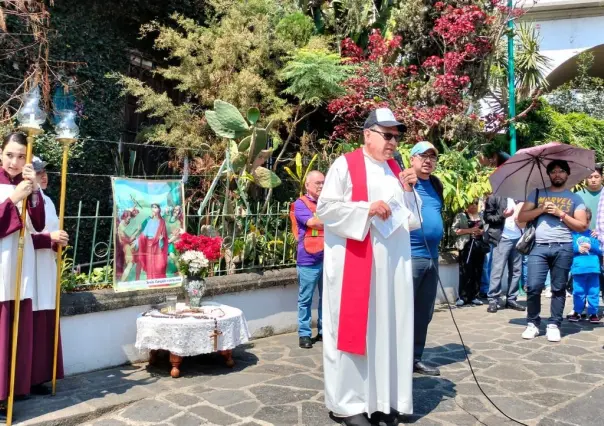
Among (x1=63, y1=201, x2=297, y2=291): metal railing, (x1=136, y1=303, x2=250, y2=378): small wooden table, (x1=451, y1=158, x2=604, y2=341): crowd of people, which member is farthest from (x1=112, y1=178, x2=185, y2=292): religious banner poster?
(x1=451, y1=158, x2=604, y2=341): crowd of people

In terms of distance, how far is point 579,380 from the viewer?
4.97m

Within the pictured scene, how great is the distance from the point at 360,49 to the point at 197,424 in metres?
8.59

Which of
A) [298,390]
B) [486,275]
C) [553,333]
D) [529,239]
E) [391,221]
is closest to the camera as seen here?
[391,221]

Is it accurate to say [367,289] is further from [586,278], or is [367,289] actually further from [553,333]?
[586,278]

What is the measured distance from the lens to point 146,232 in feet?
19.0

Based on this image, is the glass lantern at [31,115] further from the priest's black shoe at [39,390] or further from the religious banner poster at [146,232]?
the priest's black shoe at [39,390]

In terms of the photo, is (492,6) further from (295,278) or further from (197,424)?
(197,424)

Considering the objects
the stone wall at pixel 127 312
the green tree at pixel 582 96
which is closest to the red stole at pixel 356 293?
the stone wall at pixel 127 312

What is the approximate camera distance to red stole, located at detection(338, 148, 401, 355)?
12.2 ft

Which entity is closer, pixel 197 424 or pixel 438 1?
pixel 197 424

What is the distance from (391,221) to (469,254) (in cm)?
554

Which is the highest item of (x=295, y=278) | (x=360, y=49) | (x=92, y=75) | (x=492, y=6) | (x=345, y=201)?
(x=492, y=6)

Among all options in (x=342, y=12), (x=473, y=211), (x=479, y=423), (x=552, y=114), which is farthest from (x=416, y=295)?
(x=552, y=114)

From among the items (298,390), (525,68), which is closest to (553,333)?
(298,390)
